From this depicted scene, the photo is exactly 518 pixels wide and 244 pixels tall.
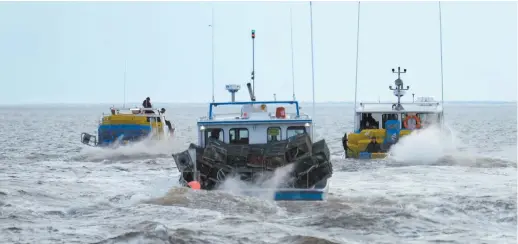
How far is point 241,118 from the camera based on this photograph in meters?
20.4

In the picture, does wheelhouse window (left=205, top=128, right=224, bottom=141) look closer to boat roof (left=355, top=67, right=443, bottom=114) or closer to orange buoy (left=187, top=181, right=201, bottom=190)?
orange buoy (left=187, top=181, right=201, bottom=190)

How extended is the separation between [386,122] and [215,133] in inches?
469

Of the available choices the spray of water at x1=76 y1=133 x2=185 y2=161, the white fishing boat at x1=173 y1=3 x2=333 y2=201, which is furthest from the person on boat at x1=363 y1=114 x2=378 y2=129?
the white fishing boat at x1=173 y1=3 x2=333 y2=201

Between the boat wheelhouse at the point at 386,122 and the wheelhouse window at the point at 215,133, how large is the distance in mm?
10648

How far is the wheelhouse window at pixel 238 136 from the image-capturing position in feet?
66.3

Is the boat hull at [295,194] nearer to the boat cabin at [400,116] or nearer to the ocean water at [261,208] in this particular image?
the ocean water at [261,208]

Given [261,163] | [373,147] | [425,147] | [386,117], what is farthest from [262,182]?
[386,117]

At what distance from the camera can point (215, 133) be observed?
20.3 meters

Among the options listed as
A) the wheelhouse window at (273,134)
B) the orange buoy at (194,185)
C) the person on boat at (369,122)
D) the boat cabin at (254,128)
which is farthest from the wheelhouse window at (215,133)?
the person on boat at (369,122)

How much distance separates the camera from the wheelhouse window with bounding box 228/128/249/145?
2022cm

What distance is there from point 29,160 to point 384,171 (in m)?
14.2

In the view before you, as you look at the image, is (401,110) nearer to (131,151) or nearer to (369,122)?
(369,122)

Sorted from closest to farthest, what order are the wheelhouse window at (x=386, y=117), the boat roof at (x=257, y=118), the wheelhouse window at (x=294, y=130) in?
the boat roof at (x=257, y=118), the wheelhouse window at (x=294, y=130), the wheelhouse window at (x=386, y=117)

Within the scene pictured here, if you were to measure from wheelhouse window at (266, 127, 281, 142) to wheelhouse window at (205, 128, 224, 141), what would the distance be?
3.80ft
